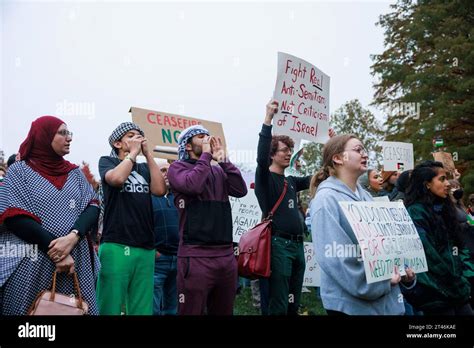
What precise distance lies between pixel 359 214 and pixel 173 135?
4247mm

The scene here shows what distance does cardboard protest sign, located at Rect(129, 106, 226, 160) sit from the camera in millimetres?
7477

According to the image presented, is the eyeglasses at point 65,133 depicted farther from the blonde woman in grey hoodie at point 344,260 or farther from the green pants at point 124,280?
the blonde woman in grey hoodie at point 344,260

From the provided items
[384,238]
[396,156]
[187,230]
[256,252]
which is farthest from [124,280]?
[396,156]

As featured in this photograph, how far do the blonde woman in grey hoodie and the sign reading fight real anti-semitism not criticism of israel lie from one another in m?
0.07

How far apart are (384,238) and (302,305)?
5.35 meters

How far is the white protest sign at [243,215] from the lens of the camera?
8.56 meters

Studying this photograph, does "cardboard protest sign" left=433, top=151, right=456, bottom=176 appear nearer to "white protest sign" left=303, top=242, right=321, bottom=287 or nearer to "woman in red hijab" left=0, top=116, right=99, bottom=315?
"white protest sign" left=303, top=242, right=321, bottom=287

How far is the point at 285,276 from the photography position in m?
5.57

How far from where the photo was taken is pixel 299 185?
643 centimetres

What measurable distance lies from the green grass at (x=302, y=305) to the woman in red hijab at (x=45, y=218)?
4101 millimetres

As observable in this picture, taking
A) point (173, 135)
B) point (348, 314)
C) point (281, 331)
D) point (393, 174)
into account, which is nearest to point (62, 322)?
point (281, 331)

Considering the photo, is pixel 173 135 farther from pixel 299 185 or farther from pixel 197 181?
pixel 197 181

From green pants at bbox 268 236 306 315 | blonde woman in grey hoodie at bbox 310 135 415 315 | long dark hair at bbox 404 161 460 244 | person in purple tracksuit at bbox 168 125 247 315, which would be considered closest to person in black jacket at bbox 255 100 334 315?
green pants at bbox 268 236 306 315

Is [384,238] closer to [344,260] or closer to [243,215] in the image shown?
[344,260]
